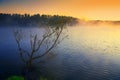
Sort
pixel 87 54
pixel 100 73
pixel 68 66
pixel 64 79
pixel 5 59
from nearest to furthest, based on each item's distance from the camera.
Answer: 1. pixel 64 79
2. pixel 100 73
3. pixel 68 66
4. pixel 5 59
5. pixel 87 54

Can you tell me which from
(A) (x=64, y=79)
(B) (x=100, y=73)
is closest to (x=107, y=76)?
(B) (x=100, y=73)

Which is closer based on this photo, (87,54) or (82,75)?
(82,75)

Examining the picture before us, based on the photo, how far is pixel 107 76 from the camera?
Result: 50469 millimetres

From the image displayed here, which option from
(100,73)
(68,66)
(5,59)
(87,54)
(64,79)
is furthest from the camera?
(87,54)

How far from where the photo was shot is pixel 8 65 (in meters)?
58.8

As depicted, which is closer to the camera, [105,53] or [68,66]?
[68,66]

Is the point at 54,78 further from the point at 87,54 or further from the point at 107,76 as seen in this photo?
the point at 87,54

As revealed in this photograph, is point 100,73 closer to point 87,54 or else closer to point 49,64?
point 49,64

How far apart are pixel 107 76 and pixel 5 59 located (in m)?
29.2

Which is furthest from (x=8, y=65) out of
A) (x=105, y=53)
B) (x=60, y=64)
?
(x=105, y=53)

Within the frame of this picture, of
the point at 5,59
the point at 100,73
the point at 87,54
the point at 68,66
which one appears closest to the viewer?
the point at 100,73

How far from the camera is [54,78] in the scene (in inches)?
1940

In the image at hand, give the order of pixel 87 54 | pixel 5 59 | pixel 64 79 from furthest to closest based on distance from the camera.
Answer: pixel 87 54, pixel 5 59, pixel 64 79

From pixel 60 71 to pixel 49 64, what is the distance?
21.4ft
